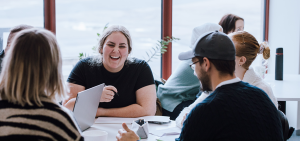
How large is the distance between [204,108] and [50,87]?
60cm

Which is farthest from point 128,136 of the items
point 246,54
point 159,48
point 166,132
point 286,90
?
point 159,48

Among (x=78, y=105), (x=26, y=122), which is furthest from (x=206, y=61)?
(x=26, y=122)

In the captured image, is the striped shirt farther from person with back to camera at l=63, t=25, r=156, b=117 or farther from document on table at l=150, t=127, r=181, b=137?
person with back to camera at l=63, t=25, r=156, b=117

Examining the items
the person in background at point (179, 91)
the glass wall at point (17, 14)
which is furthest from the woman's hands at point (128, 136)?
the glass wall at point (17, 14)

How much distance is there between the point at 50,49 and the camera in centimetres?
85

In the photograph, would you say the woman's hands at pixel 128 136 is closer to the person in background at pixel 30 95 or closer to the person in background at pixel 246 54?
the person in background at pixel 30 95

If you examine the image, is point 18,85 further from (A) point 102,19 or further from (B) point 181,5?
(B) point 181,5

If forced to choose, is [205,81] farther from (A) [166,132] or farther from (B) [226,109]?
(A) [166,132]

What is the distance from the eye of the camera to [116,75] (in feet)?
6.47

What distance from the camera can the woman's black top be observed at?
75.7 inches

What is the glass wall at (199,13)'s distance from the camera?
12.4ft

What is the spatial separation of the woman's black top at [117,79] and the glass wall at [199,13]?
1864mm

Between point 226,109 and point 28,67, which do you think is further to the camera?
point 226,109

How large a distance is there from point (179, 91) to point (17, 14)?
2.17m
